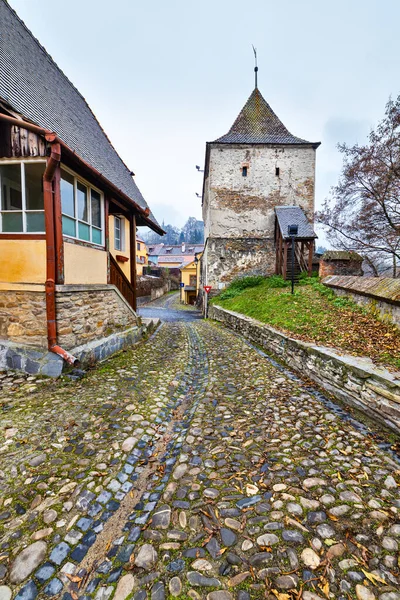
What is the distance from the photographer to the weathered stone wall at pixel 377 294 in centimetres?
452

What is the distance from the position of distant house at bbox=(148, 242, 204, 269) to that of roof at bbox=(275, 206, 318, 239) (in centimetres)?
4335

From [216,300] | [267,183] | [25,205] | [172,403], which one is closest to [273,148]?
[267,183]

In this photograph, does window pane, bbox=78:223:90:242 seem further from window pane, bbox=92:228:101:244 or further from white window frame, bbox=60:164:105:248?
window pane, bbox=92:228:101:244

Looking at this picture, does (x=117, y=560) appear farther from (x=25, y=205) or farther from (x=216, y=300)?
(x=216, y=300)

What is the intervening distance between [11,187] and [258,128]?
59.1ft

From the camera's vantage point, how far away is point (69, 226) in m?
5.16

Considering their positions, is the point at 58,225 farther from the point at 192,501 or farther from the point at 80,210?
the point at 192,501

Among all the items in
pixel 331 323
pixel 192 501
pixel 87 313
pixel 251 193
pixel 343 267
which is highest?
pixel 251 193

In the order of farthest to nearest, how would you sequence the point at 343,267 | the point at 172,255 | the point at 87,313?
1. the point at 172,255
2. the point at 343,267
3. the point at 87,313

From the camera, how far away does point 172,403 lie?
3.90 m

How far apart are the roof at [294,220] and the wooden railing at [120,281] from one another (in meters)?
8.83

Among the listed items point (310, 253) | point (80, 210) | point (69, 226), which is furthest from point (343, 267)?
point (69, 226)

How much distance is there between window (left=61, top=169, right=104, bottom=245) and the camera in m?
5.11

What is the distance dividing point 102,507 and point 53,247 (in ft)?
13.3
